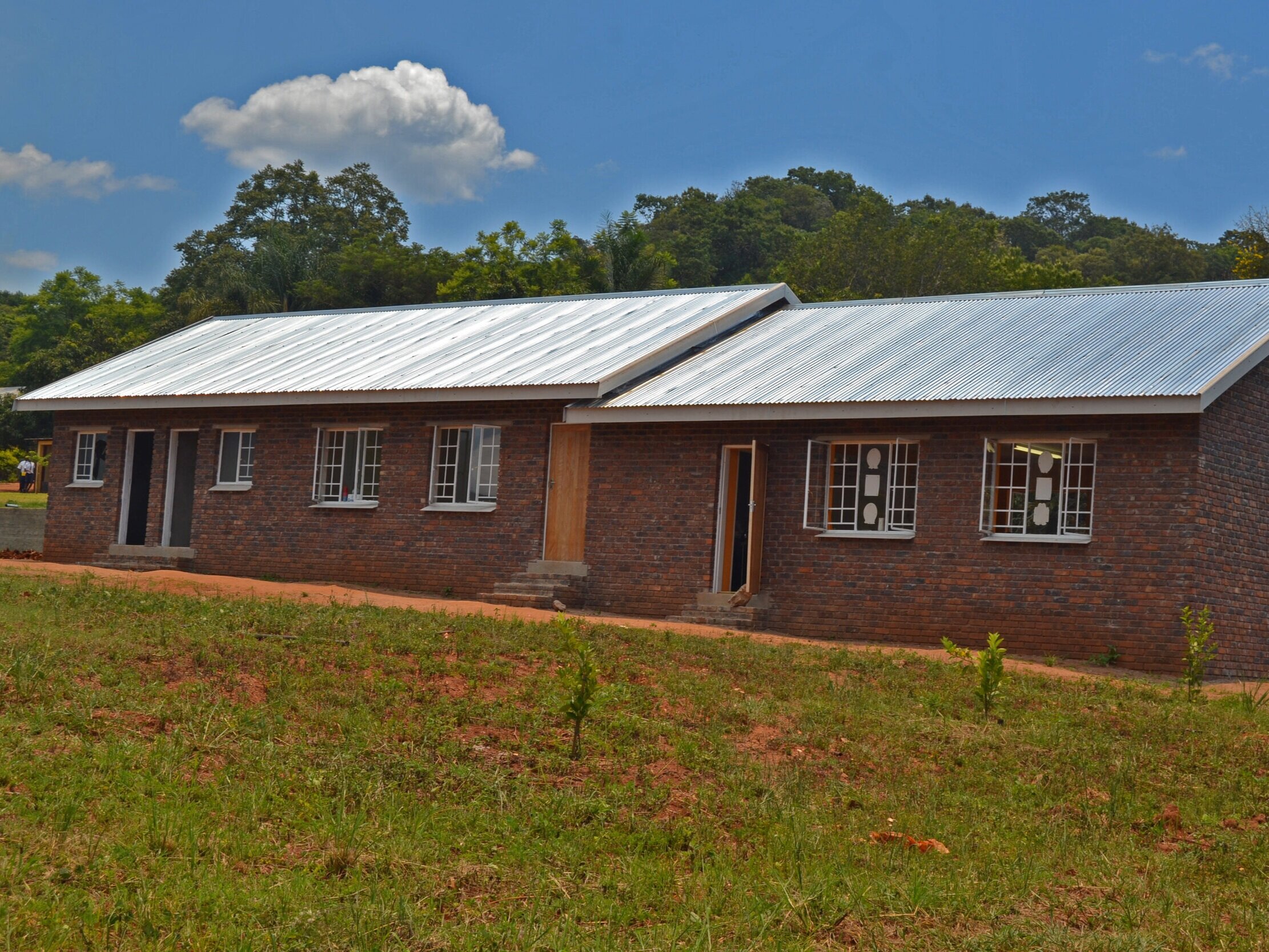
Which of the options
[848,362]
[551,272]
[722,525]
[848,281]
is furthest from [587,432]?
[848,281]

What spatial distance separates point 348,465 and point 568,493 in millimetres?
4054

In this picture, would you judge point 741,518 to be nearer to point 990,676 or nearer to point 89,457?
point 990,676

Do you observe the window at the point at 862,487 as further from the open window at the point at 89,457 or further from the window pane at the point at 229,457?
the open window at the point at 89,457

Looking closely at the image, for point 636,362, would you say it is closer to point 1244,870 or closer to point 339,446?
point 339,446

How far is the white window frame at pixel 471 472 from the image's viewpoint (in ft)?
66.8

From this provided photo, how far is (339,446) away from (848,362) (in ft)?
26.4

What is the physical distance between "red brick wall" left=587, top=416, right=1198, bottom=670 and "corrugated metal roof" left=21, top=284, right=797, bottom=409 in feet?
5.71

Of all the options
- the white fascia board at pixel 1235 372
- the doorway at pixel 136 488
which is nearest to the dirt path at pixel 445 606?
the white fascia board at pixel 1235 372

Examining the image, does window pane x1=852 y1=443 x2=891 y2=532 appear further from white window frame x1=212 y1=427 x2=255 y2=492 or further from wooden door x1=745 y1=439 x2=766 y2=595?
white window frame x1=212 y1=427 x2=255 y2=492

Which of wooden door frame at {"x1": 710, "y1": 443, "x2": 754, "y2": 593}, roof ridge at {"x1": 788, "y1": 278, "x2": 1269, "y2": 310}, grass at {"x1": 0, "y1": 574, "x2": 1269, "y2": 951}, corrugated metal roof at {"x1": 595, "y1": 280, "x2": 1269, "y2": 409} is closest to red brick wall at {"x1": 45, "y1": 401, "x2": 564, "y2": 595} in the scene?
corrugated metal roof at {"x1": 595, "y1": 280, "x2": 1269, "y2": 409}

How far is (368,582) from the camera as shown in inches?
826

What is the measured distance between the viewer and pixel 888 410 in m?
16.7

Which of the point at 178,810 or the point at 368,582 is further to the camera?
the point at 368,582

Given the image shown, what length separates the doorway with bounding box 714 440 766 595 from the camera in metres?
18.0
